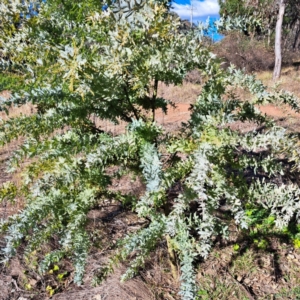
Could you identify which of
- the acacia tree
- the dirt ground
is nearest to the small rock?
the dirt ground

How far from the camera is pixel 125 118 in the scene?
1.72 m

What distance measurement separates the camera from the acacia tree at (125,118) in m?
1.15

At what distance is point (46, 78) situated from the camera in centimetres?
139

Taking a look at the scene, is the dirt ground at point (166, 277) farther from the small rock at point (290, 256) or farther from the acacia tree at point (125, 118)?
the acacia tree at point (125, 118)

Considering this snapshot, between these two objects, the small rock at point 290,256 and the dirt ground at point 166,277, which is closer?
the dirt ground at point 166,277

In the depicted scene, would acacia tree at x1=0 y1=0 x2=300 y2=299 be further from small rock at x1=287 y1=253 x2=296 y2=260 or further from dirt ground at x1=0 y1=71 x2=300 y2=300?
small rock at x1=287 y1=253 x2=296 y2=260

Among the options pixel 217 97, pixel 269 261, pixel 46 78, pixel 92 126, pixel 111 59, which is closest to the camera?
pixel 111 59

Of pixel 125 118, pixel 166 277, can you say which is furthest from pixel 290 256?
pixel 125 118

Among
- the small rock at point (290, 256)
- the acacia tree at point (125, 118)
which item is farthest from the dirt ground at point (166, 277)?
the acacia tree at point (125, 118)

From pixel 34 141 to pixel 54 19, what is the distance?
58 centimetres

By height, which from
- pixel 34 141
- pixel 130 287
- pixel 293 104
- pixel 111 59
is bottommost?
pixel 130 287

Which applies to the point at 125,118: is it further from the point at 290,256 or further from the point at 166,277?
the point at 290,256

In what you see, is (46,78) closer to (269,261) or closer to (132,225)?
(132,225)

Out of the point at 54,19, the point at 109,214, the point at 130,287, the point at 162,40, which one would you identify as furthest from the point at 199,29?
the point at 109,214
